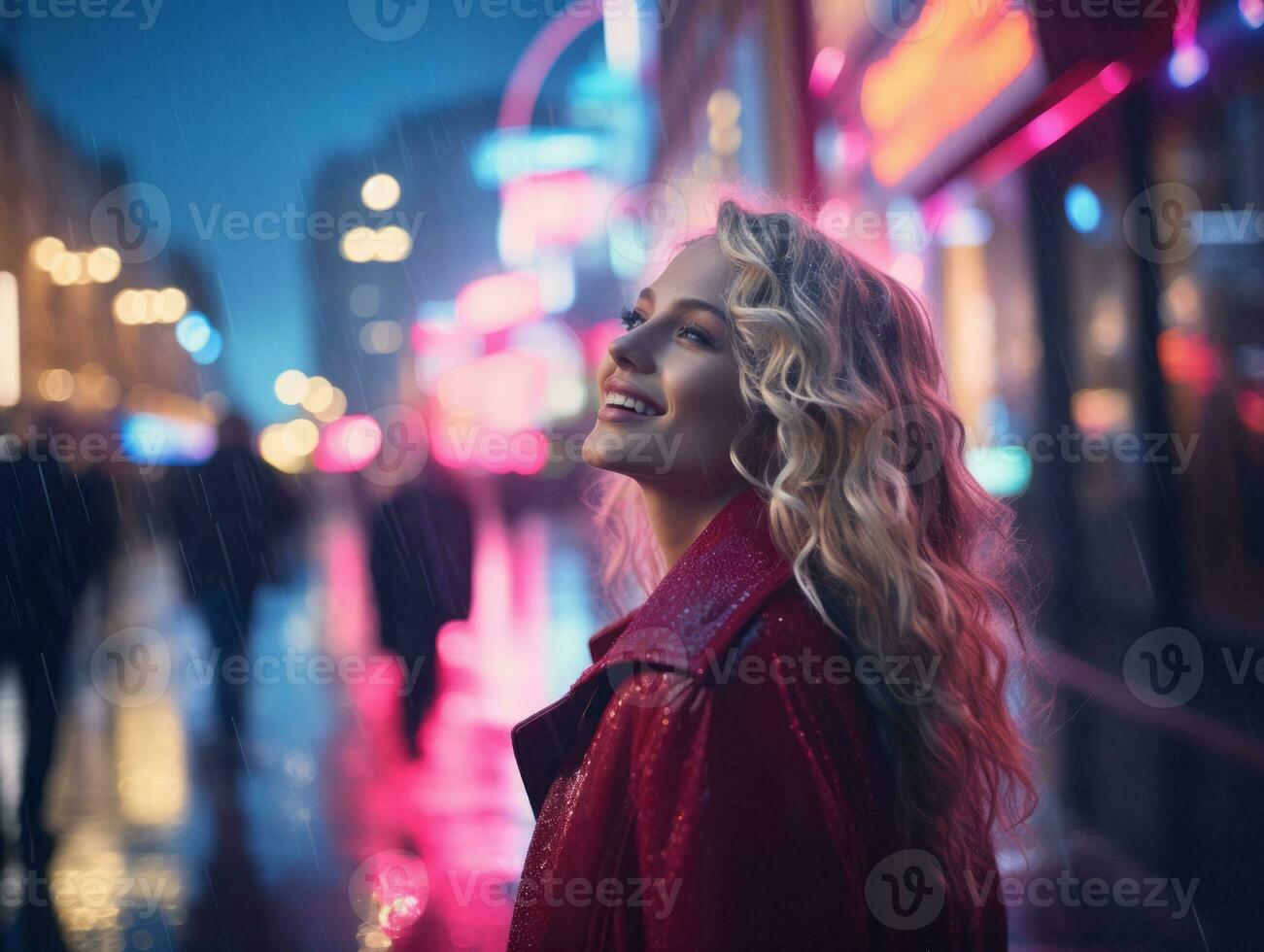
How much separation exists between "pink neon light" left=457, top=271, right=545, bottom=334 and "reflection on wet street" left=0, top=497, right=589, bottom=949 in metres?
43.0

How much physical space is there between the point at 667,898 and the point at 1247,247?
13.4 feet

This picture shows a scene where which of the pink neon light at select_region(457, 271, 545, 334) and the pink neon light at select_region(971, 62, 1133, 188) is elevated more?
the pink neon light at select_region(457, 271, 545, 334)

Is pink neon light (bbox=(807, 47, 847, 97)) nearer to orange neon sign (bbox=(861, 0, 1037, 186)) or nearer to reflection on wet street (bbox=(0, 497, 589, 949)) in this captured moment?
orange neon sign (bbox=(861, 0, 1037, 186))

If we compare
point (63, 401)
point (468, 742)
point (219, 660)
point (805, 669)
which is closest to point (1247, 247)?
point (805, 669)

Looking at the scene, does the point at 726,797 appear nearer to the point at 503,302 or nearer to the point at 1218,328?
the point at 1218,328

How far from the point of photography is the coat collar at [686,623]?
1558 mm

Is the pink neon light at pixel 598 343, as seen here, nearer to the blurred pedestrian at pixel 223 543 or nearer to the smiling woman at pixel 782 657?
the blurred pedestrian at pixel 223 543

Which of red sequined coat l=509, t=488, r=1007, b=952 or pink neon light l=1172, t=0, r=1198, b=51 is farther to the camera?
pink neon light l=1172, t=0, r=1198, b=51

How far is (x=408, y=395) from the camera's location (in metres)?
107

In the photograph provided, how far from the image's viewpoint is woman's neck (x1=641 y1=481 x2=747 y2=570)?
1937 millimetres

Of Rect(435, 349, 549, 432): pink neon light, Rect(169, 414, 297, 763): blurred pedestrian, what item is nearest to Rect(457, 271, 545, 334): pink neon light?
Rect(435, 349, 549, 432): pink neon light

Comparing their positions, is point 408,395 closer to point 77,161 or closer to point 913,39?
point 77,161

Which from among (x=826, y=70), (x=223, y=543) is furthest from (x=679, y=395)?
(x=826, y=70)

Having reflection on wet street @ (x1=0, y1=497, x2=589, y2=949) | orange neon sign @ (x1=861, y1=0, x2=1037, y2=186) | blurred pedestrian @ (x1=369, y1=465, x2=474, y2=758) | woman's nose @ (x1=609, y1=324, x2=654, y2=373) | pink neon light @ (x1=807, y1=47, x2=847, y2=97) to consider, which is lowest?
reflection on wet street @ (x1=0, y1=497, x2=589, y2=949)
